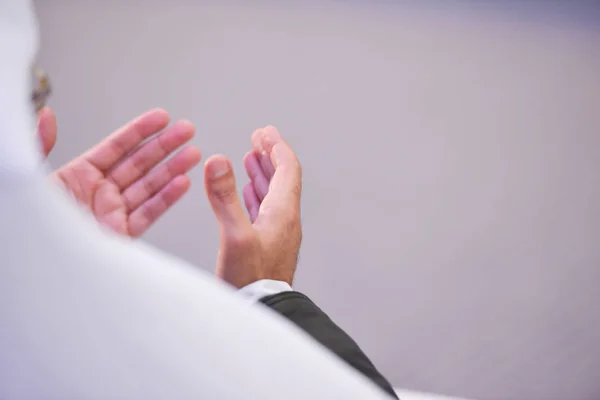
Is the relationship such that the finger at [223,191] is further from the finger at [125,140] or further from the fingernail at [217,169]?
the finger at [125,140]

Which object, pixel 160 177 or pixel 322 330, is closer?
pixel 322 330

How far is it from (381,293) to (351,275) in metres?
0.07


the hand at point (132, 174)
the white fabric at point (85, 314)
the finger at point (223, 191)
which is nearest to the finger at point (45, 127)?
the hand at point (132, 174)

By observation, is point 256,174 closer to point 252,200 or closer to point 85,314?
point 252,200

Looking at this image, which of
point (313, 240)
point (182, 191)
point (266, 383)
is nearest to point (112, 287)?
point (266, 383)

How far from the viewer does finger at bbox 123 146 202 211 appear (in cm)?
54

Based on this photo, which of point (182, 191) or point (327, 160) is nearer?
point (182, 191)

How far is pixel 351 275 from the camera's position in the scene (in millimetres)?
963

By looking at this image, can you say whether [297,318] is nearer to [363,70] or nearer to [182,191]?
[182,191]

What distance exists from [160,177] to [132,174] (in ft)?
0.11

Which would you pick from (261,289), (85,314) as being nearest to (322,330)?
(261,289)

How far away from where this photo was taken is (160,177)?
1.82 feet

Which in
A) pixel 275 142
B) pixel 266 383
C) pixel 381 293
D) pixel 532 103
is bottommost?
pixel 381 293

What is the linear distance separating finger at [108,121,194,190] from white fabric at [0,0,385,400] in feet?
1.06
